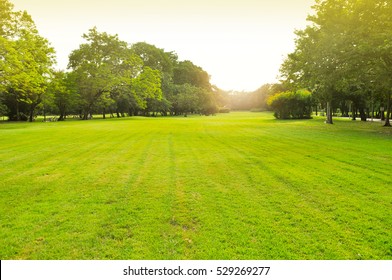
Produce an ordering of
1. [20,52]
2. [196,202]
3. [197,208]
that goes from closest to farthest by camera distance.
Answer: [197,208] < [196,202] < [20,52]

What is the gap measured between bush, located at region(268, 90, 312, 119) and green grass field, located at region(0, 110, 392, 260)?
3622cm

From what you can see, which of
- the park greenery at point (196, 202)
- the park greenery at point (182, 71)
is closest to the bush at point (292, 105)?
the park greenery at point (182, 71)

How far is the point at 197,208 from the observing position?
18.8ft

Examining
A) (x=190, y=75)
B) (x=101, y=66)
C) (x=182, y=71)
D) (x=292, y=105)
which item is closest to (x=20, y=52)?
(x=101, y=66)

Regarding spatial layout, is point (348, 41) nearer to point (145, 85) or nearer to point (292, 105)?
point (292, 105)

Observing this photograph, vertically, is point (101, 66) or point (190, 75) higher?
point (190, 75)

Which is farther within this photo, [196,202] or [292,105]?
[292,105]

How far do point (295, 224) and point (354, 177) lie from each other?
401 cm

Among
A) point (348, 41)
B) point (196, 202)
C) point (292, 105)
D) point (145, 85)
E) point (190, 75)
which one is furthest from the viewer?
point (190, 75)

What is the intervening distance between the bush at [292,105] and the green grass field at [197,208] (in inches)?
1426

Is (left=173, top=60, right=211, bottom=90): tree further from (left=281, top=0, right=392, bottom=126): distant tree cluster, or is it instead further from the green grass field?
the green grass field

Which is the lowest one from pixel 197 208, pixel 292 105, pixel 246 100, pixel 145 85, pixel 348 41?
pixel 197 208

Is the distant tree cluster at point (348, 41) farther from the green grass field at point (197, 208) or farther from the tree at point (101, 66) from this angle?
the tree at point (101, 66)

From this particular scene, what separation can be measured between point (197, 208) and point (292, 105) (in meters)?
43.6
